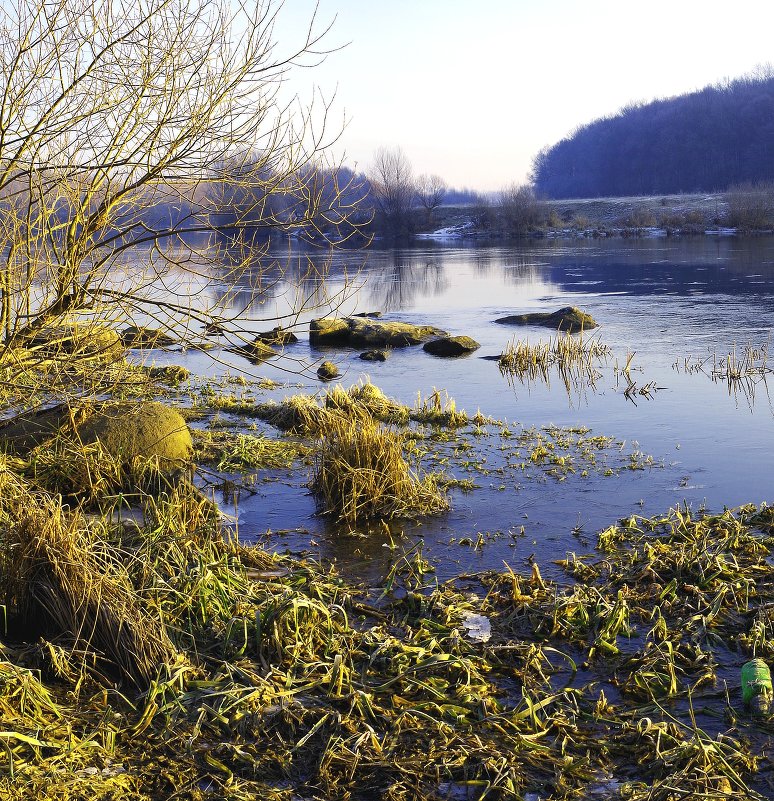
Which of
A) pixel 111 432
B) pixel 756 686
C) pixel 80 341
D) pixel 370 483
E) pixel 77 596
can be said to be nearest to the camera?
pixel 756 686

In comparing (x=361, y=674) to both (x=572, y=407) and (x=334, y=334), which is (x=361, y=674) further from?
(x=334, y=334)

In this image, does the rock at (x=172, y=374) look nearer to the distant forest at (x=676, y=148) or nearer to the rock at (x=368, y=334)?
the rock at (x=368, y=334)

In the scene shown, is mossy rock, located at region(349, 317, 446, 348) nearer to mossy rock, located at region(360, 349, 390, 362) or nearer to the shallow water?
the shallow water

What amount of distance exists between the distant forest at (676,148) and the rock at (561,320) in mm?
93936

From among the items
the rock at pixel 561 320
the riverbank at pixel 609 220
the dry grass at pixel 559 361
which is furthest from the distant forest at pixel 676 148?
the dry grass at pixel 559 361

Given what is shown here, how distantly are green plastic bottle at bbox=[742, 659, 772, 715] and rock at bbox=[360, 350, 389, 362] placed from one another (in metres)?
13.0

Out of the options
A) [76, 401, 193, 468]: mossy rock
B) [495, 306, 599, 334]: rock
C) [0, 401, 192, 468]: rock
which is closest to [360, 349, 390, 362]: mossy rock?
[495, 306, 599, 334]: rock

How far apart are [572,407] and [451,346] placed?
18.8 ft

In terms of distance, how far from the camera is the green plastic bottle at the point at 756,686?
4.50 meters

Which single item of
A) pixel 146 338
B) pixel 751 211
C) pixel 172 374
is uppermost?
pixel 751 211

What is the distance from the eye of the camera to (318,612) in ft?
17.2

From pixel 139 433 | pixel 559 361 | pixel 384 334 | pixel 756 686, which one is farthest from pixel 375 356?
pixel 756 686

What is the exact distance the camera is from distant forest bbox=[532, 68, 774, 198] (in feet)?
389

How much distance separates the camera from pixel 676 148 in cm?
12850
